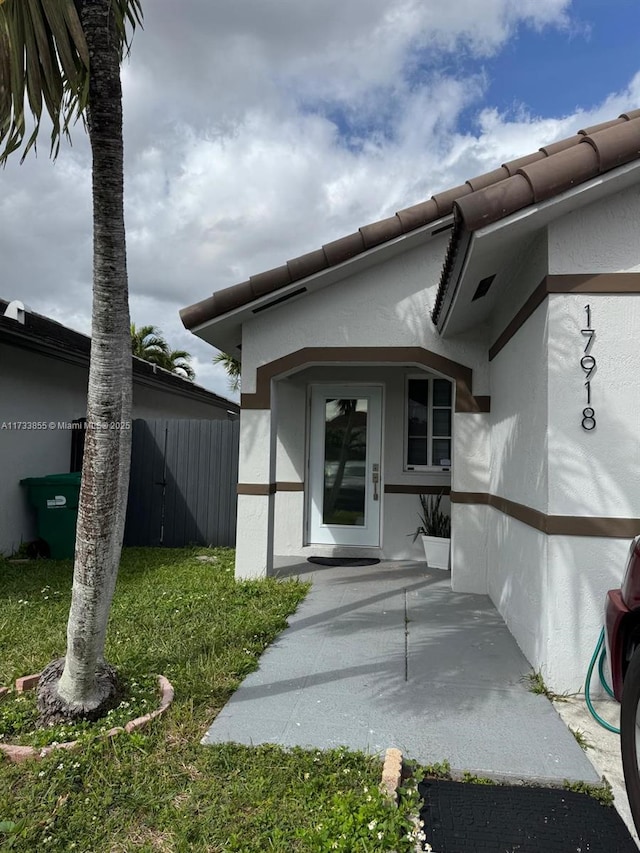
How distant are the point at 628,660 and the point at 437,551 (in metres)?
4.59

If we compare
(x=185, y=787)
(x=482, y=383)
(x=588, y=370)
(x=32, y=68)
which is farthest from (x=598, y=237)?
(x=185, y=787)

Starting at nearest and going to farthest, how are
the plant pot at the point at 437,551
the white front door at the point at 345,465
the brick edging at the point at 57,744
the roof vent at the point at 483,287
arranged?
the brick edging at the point at 57,744
the roof vent at the point at 483,287
the plant pot at the point at 437,551
the white front door at the point at 345,465

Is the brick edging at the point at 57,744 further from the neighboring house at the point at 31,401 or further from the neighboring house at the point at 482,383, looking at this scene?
the neighboring house at the point at 31,401

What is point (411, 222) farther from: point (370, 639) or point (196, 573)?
point (196, 573)

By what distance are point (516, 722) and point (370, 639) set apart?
165 centimetres

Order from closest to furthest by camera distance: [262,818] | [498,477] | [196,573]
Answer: [262,818] → [498,477] → [196,573]

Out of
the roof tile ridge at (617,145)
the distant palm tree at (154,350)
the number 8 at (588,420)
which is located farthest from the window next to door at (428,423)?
the distant palm tree at (154,350)

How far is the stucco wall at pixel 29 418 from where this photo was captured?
8211 mm

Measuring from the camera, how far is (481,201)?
359 cm

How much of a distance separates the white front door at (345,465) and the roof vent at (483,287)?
10.7ft

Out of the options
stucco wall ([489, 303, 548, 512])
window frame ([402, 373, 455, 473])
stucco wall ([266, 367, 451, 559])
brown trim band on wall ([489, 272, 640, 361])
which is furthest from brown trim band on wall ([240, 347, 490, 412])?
brown trim band on wall ([489, 272, 640, 361])

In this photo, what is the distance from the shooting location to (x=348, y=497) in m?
8.55

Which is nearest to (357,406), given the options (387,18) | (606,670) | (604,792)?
(387,18)

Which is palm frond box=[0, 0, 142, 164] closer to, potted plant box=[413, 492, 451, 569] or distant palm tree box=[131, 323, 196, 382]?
potted plant box=[413, 492, 451, 569]
